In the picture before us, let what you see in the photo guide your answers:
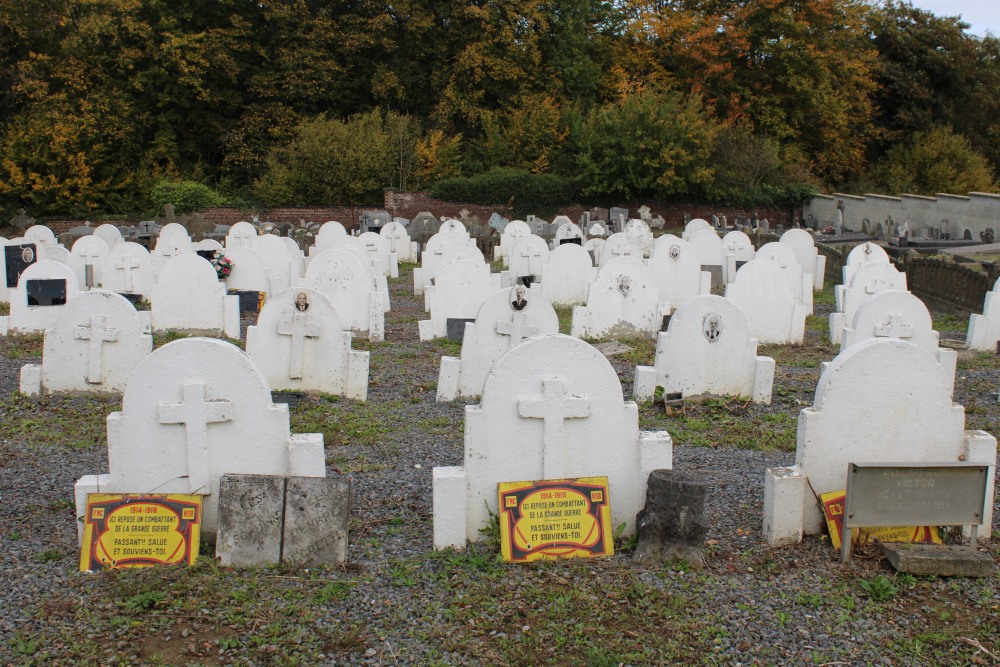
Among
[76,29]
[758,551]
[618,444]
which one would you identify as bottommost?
[758,551]

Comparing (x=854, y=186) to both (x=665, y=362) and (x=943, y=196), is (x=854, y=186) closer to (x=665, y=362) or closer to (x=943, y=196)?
(x=943, y=196)

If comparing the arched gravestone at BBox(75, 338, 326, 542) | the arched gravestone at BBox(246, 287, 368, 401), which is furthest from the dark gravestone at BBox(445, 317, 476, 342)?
the arched gravestone at BBox(75, 338, 326, 542)

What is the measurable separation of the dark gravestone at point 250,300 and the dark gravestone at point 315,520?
923 centimetres

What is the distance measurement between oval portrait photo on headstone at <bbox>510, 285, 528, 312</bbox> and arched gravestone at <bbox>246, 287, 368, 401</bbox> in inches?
58.6

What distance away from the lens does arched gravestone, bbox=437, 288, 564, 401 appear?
9.14m

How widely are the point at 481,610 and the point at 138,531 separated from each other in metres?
1.94

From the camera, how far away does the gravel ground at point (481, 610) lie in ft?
14.1

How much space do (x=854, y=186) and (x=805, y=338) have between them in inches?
1034

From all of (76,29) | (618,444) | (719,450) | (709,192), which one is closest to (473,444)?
(618,444)

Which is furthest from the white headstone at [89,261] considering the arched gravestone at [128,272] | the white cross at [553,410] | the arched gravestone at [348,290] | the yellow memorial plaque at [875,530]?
the yellow memorial plaque at [875,530]

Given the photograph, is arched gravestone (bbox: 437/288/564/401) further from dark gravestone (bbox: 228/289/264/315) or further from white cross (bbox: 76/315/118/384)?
dark gravestone (bbox: 228/289/264/315)

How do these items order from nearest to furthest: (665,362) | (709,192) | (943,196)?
1. (665,362)
2. (943,196)
3. (709,192)

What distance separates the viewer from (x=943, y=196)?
2528 centimetres

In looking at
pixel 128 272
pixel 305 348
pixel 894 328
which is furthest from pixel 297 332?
pixel 128 272
